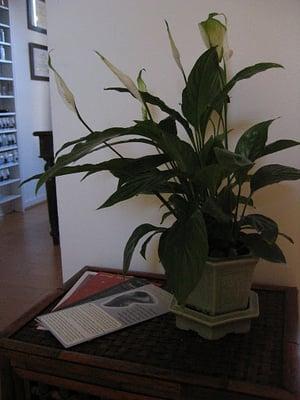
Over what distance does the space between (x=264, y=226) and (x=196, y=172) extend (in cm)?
16

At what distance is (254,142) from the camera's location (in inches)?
31.9

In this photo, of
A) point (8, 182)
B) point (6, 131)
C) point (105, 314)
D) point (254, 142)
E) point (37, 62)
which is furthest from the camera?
point (37, 62)

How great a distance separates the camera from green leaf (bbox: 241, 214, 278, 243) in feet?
2.38

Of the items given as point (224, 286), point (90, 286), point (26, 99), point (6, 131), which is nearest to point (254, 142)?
point (224, 286)

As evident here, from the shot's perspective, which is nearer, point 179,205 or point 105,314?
point 179,205

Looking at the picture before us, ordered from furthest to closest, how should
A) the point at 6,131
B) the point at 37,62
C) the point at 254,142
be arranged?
the point at 37,62 < the point at 6,131 < the point at 254,142

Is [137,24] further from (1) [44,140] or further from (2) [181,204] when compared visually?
(1) [44,140]

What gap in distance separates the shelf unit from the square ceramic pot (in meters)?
3.30

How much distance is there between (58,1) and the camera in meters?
1.14

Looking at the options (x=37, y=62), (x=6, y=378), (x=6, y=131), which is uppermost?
(x=37, y=62)

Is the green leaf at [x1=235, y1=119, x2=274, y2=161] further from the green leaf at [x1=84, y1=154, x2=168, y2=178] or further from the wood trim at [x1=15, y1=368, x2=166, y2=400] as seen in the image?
the wood trim at [x1=15, y1=368, x2=166, y2=400]

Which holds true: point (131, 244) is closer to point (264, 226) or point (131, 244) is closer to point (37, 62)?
point (264, 226)

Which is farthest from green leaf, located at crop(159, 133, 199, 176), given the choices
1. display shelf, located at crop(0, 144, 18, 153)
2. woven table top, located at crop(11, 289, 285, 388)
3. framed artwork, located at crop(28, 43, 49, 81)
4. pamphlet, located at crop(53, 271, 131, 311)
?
framed artwork, located at crop(28, 43, 49, 81)

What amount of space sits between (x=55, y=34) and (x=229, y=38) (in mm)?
501
